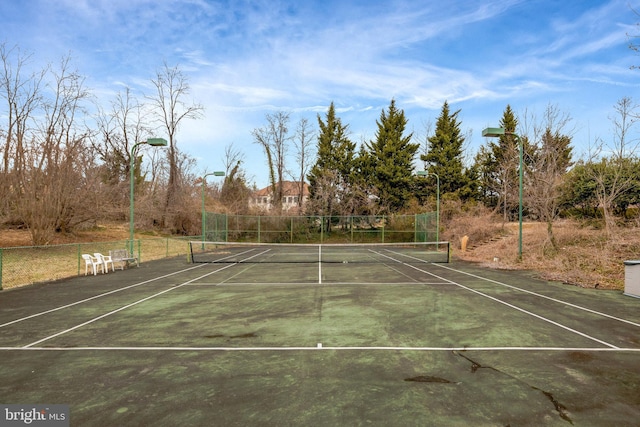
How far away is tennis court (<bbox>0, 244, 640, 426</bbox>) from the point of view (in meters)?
3.90

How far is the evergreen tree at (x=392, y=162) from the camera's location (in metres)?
45.1

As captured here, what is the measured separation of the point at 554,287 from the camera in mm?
11797

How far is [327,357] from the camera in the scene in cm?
551

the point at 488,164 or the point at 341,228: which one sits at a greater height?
the point at 488,164

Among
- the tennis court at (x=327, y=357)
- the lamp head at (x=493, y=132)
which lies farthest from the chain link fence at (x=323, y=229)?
the tennis court at (x=327, y=357)

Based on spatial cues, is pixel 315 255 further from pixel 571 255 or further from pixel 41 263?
pixel 41 263

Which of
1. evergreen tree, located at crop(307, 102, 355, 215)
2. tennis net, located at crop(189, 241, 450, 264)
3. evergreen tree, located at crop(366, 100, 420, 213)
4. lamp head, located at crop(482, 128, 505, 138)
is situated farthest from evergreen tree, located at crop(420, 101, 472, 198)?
lamp head, located at crop(482, 128, 505, 138)

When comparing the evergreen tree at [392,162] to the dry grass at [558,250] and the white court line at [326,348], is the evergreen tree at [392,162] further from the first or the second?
the white court line at [326,348]

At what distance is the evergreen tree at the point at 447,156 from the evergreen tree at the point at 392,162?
2460 mm

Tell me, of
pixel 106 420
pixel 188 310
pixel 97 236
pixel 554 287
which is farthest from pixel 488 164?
pixel 106 420

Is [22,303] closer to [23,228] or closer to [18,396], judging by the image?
[18,396]

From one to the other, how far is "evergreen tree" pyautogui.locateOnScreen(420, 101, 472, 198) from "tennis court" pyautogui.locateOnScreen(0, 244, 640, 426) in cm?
3638

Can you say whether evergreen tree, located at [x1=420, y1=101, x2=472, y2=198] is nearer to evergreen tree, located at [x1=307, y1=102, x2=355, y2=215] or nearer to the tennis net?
evergreen tree, located at [x1=307, y1=102, x2=355, y2=215]

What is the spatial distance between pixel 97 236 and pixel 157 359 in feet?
86.4
